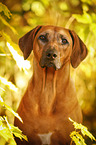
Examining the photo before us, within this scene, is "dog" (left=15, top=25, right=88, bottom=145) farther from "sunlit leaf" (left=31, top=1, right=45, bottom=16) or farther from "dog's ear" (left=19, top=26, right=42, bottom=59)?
"sunlit leaf" (left=31, top=1, right=45, bottom=16)

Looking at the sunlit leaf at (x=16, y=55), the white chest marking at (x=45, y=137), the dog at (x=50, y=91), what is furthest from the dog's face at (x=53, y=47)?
the white chest marking at (x=45, y=137)

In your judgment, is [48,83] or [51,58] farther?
[48,83]

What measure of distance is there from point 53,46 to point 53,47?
0.01 metres

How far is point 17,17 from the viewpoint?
222 centimetres

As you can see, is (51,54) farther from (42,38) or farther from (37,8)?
(37,8)

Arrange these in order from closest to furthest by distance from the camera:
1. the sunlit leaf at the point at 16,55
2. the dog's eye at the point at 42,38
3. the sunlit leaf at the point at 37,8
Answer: the sunlit leaf at the point at 16,55, the dog's eye at the point at 42,38, the sunlit leaf at the point at 37,8

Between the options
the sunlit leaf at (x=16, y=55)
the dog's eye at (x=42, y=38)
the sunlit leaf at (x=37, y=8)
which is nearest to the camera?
the sunlit leaf at (x=16, y=55)

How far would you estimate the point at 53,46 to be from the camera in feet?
4.85

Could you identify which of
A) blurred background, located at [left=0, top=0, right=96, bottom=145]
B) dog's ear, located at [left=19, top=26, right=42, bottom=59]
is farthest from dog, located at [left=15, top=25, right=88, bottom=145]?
blurred background, located at [left=0, top=0, right=96, bottom=145]

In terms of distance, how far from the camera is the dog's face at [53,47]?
145 cm

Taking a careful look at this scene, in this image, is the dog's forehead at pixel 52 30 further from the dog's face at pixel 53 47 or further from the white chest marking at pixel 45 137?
the white chest marking at pixel 45 137

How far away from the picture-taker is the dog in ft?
5.11

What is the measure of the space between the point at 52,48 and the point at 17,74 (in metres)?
0.99

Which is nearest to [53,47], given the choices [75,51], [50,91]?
[75,51]
